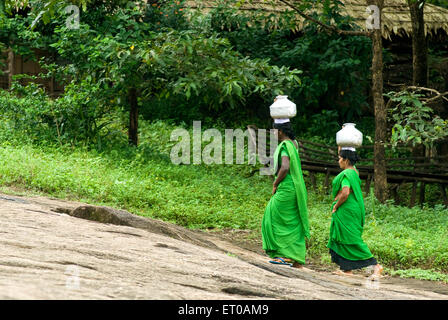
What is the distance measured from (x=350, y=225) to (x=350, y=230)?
2.2 inches

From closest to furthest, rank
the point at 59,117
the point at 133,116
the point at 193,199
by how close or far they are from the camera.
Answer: the point at 193,199
the point at 59,117
the point at 133,116

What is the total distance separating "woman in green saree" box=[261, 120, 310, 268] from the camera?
574 cm

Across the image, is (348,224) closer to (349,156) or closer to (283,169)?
Answer: (349,156)

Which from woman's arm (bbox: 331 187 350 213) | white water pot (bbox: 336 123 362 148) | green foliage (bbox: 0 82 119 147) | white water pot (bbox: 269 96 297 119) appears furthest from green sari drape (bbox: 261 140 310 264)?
green foliage (bbox: 0 82 119 147)

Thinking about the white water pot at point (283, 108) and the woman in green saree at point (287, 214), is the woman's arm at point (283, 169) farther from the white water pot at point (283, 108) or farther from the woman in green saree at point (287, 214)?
the white water pot at point (283, 108)

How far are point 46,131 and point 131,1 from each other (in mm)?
2760

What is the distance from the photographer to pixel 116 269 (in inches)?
134

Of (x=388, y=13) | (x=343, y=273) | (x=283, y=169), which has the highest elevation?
(x=388, y=13)

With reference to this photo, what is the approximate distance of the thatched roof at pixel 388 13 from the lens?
13938mm

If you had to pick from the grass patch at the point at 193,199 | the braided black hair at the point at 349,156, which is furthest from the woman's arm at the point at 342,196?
the grass patch at the point at 193,199

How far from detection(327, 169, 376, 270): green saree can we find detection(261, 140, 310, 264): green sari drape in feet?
1.55

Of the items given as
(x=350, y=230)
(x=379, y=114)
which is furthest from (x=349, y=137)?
(x=379, y=114)

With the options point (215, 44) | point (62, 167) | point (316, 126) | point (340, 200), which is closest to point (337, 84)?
point (316, 126)
